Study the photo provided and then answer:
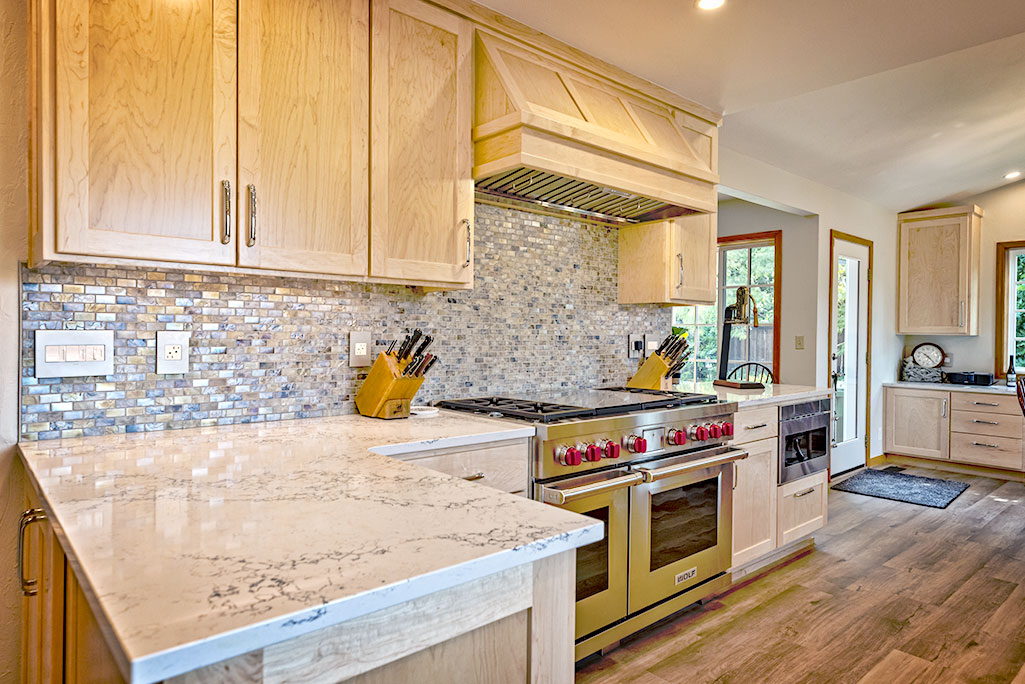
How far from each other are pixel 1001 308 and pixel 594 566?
5699 millimetres

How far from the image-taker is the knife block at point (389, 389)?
80.7 inches

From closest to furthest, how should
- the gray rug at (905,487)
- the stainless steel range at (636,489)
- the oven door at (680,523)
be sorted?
the stainless steel range at (636,489) < the oven door at (680,523) < the gray rug at (905,487)

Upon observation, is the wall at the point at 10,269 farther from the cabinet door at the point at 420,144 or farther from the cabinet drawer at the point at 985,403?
the cabinet drawer at the point at 985,403

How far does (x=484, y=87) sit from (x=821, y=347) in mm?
3789

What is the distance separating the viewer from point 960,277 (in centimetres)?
573

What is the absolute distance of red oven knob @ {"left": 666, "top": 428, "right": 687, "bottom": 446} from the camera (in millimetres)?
2453

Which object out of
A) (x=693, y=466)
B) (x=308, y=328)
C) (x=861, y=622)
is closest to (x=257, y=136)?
(x=308, y=328)

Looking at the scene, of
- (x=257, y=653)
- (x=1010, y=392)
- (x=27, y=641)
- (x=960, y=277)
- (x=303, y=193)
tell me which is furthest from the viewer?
(x=960, y=277)

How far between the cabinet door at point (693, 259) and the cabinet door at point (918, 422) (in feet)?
12.2

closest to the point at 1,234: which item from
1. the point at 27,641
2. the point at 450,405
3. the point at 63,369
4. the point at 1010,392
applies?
the point at 63,369

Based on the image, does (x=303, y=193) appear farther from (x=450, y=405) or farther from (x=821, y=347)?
(x=821, y=347)

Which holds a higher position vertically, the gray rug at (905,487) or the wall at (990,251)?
the wall at (990,251)

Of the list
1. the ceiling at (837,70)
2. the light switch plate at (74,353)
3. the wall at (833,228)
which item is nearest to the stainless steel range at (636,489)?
the light switch plate at (74,353)

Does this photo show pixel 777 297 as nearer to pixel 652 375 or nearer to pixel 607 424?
pixel 652 375
